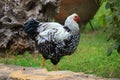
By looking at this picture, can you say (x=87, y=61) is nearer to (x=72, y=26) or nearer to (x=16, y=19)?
(x=72, y=26)

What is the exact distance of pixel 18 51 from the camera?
8.14 m

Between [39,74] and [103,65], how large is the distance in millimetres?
2587

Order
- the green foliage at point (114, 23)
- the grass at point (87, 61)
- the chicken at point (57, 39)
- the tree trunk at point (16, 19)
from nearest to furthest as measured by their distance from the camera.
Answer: the green foliage at point (114, 23) < the chicken at point (57, 39) < the grass at point (87, 61) < the tree trunk at point (16, 19)

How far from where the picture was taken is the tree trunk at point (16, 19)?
8.01m

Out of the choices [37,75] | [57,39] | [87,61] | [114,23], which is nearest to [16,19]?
[87,61]

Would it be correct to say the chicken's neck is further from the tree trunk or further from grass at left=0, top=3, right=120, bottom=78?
the tree trunk

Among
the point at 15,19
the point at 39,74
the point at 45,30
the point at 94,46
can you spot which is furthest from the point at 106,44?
the point at 39,74

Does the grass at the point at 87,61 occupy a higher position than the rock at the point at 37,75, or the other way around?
the rock at the point at 37,75

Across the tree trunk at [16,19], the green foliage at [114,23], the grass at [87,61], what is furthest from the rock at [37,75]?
the tree trunk at [16,19]

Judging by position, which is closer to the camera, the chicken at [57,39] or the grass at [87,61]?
the chicken at [57,39]

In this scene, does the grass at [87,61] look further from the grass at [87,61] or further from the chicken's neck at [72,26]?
the chicken's neck at [72,26]

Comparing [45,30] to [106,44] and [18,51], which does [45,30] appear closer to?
[18,51]

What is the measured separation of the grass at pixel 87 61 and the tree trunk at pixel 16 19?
0.20 metres

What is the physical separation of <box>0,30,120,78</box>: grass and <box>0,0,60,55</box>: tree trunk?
204mm
